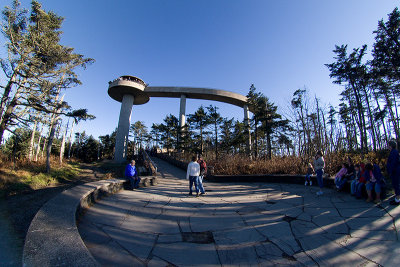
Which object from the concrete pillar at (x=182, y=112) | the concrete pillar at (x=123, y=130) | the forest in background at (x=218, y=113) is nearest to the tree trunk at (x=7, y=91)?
the forest in background at (x=218, y=113)

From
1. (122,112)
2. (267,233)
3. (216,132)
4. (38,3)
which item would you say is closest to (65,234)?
(267,233)

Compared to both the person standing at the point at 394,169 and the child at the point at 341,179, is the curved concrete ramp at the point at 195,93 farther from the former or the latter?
the person standing at the point at 394,169

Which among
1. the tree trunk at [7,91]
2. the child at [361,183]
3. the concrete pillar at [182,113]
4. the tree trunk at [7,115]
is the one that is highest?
the concrete pillar at [182,113]

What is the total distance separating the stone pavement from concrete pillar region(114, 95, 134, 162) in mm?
21607

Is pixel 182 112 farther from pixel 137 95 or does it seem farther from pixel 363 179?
pixel 363 179

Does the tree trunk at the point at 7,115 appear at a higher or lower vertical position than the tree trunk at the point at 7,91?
lower

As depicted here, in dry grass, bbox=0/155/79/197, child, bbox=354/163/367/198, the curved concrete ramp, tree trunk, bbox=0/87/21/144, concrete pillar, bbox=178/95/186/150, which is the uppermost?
the curved concrete ramp

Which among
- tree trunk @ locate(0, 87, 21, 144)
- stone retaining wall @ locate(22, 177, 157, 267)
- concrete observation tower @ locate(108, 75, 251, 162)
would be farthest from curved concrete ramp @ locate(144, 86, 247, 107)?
stone retaining wall @ locate(22, 177, 157, 267)

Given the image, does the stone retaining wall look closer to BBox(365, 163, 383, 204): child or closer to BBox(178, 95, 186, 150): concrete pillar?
BBox(365, 163, 383, 204): child

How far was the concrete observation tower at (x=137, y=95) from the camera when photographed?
2428cm

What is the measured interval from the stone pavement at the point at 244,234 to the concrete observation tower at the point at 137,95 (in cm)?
2028

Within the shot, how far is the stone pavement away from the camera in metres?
2.25

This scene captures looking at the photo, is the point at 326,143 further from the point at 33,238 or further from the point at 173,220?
the point at 33,238

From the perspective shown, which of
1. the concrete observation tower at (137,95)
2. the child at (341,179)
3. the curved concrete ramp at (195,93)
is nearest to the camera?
the child at (341,179)
